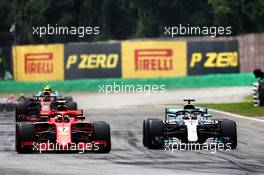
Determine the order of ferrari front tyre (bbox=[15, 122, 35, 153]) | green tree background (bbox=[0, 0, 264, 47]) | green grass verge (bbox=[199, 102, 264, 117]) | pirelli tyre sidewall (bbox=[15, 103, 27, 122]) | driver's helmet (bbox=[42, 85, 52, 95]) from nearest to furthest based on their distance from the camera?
ferrari front tyre (bbox=[15, 122, 35, 153]), pirelli tyre sidewall (bbox=[15, 103, 27, 122]), driver's helmet (bbox=[42, 85, 52, 95]), green grass verge (bbox=[199, 102, 264, 117]), green tree background (bbox=[0, 0, 264, 47])

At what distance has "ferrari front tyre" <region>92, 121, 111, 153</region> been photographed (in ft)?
64.7

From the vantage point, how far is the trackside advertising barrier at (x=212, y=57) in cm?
5659

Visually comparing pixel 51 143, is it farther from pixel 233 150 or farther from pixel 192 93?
pixel 192 93

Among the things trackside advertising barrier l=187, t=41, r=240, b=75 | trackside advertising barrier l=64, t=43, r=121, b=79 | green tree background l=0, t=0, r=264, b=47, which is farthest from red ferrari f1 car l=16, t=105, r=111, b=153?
green tree background l=0, t=0, r=264, b=47

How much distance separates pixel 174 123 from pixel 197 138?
2.01 feet

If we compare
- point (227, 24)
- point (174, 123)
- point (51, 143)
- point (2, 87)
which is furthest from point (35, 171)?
point (227, 24)

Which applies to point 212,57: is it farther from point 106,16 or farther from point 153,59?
point 106,16

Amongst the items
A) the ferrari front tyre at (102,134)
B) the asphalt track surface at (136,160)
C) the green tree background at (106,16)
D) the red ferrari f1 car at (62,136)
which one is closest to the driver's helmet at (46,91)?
the asphalt track surface at (136,160)

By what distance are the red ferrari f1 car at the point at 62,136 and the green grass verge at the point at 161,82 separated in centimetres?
3383

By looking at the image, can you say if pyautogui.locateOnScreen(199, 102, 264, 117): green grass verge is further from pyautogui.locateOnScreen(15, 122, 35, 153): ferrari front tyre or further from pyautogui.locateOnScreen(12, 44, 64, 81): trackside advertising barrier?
pyautogui.locateOnScreen(12, 44, 64, 81): trackside advertising barrier

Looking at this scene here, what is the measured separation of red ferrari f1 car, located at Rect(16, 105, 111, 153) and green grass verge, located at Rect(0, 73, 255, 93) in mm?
33833

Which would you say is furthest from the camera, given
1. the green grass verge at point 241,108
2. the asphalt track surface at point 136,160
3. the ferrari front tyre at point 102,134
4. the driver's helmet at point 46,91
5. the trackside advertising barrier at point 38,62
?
the trackside advertising barrier at point 38,62

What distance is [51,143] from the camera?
784 inches

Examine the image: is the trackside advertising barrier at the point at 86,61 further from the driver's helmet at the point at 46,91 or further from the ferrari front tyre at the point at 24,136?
the ferrari front tyre at the point at 24,136
